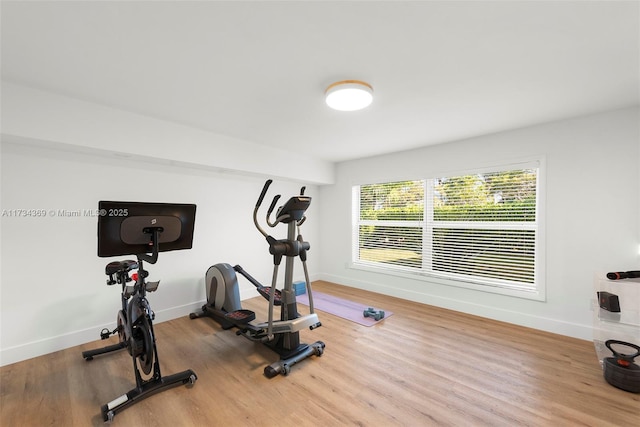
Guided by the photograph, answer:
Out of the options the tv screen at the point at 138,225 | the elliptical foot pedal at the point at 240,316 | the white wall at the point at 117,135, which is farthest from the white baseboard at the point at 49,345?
the white wall at the point at 117,135

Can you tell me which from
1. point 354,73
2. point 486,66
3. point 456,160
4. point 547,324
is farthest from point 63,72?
point 547,324

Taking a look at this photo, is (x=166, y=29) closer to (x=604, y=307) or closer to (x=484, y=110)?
(x=484, y=110)

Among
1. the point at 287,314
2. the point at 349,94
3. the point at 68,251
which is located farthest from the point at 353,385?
the point at 68,251

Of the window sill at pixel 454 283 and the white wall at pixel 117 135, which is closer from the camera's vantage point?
the white wall at pixel 117 135

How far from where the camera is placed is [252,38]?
59.9 inches

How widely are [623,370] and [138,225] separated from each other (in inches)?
140

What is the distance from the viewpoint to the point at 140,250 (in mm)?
1949

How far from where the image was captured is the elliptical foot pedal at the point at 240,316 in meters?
2.74

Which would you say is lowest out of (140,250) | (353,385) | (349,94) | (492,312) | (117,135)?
(353,385)

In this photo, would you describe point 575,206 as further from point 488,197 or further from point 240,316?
point 240,316

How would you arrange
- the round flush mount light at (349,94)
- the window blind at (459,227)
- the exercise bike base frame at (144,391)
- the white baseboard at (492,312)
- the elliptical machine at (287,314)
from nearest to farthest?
the exercise bike base frame at (144,391) < the round flush mount light at (349,94) < the elliptical machine at (287,314) < the white baseboard at (492,312) < the window blind at (459,227)

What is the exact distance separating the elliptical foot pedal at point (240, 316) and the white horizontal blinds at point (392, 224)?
94.7 inches

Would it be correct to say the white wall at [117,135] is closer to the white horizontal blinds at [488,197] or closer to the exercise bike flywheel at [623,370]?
the white horizontal blinds at [488,197]

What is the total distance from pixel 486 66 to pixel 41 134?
3.39 meters
